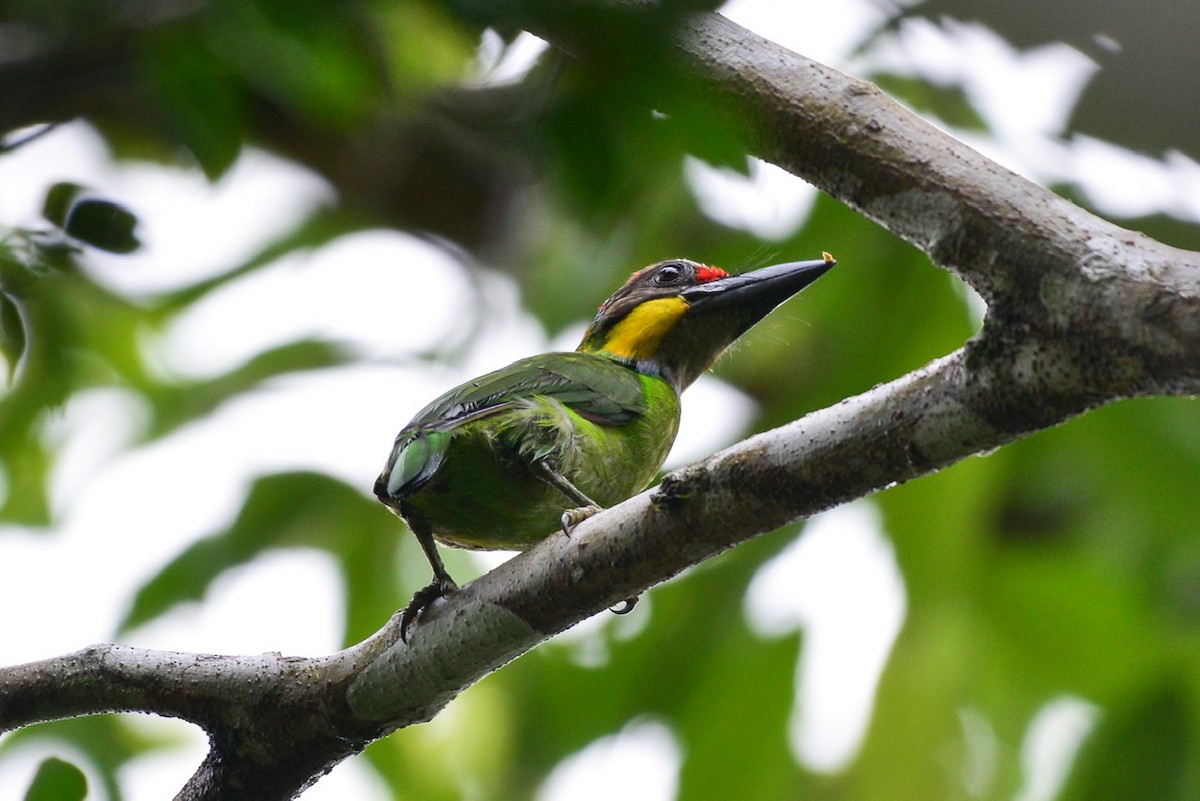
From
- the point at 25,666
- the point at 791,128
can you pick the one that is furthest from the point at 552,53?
Answer: the point at 25,666

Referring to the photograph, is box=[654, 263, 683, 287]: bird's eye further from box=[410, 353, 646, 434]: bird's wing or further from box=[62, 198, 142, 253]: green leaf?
box=[62, 198, 142, 253]: green leaf

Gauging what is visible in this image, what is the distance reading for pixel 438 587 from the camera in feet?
9.64

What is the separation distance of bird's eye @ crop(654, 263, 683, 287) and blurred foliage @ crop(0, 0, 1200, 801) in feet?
0.91

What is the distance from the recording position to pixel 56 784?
2105mm

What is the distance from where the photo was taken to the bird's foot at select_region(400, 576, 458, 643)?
2822 millimetres

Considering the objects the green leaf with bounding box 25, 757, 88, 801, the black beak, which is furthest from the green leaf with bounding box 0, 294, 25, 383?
the black beak

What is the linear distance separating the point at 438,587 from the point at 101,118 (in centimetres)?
365

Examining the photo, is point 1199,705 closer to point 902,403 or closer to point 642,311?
point 642,311

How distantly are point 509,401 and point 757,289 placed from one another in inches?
41.3

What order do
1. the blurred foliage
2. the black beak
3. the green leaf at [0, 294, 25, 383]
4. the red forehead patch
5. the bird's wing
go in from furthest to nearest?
Answer: the red forehead patch < the black beak < the bird's wing < the blurred foliage < the green leaf at [0, 294, 25, 383]

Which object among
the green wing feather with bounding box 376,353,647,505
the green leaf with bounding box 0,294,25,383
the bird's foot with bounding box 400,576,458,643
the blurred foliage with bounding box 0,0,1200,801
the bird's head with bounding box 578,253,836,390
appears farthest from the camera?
the bird's head with bounding box 578,253,836,390

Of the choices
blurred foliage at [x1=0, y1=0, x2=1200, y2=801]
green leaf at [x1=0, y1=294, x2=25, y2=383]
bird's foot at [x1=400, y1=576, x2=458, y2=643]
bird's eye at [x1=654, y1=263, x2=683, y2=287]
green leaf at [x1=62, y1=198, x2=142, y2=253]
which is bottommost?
blurred foliage at [x1=0, y1=0, x2=1200, y2=801]

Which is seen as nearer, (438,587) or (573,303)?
(438,587)

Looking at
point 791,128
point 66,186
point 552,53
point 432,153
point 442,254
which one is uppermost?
point 552,53
